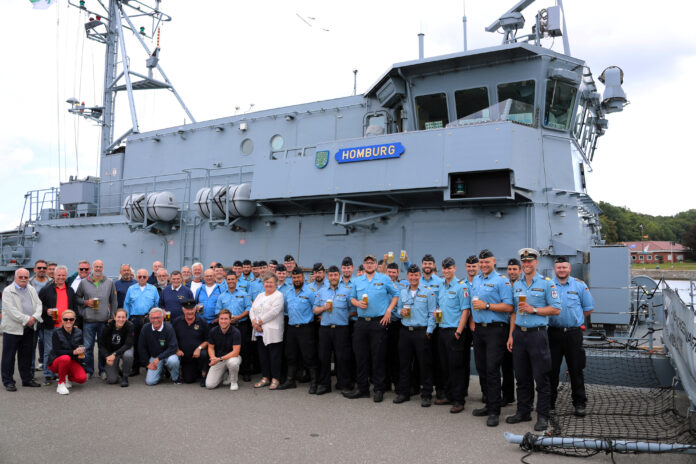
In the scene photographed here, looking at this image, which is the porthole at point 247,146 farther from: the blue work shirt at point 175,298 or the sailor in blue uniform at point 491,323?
the sailor in blue uniform at point 491,323

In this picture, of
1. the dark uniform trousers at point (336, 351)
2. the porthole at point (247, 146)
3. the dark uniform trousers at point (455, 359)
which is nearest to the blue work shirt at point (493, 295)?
the dark uniform trousers at point (455, 359)

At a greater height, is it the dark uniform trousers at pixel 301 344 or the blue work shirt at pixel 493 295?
the blue work shirt at pixel 493 295

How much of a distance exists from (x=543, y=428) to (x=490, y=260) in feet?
5.79

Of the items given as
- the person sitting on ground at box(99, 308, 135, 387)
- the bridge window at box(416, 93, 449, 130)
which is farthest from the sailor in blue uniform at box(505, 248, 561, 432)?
the person sitting on ground at box(99, 308, 135, 387)

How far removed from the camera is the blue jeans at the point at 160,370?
7.21 metres

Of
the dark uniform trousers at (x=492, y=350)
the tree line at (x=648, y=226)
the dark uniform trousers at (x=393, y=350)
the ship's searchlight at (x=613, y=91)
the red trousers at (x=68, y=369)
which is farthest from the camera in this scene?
the tree line at (x=648, y=226)

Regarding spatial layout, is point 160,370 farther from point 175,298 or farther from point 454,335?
point 454,335

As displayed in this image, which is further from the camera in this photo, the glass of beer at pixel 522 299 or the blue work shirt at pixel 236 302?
the blue work shirt at pixel 236 302

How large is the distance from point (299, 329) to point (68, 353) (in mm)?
3086

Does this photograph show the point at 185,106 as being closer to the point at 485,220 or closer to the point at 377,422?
the point at 485,220

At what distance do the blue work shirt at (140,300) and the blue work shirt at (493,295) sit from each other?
5.00 metres

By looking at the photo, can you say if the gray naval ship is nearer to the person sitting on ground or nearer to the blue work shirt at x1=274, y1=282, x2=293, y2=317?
the blue work shirt at x1=274, y1=282, x2=293, y2=317

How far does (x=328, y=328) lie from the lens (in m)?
6.83

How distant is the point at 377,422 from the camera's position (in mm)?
5438
